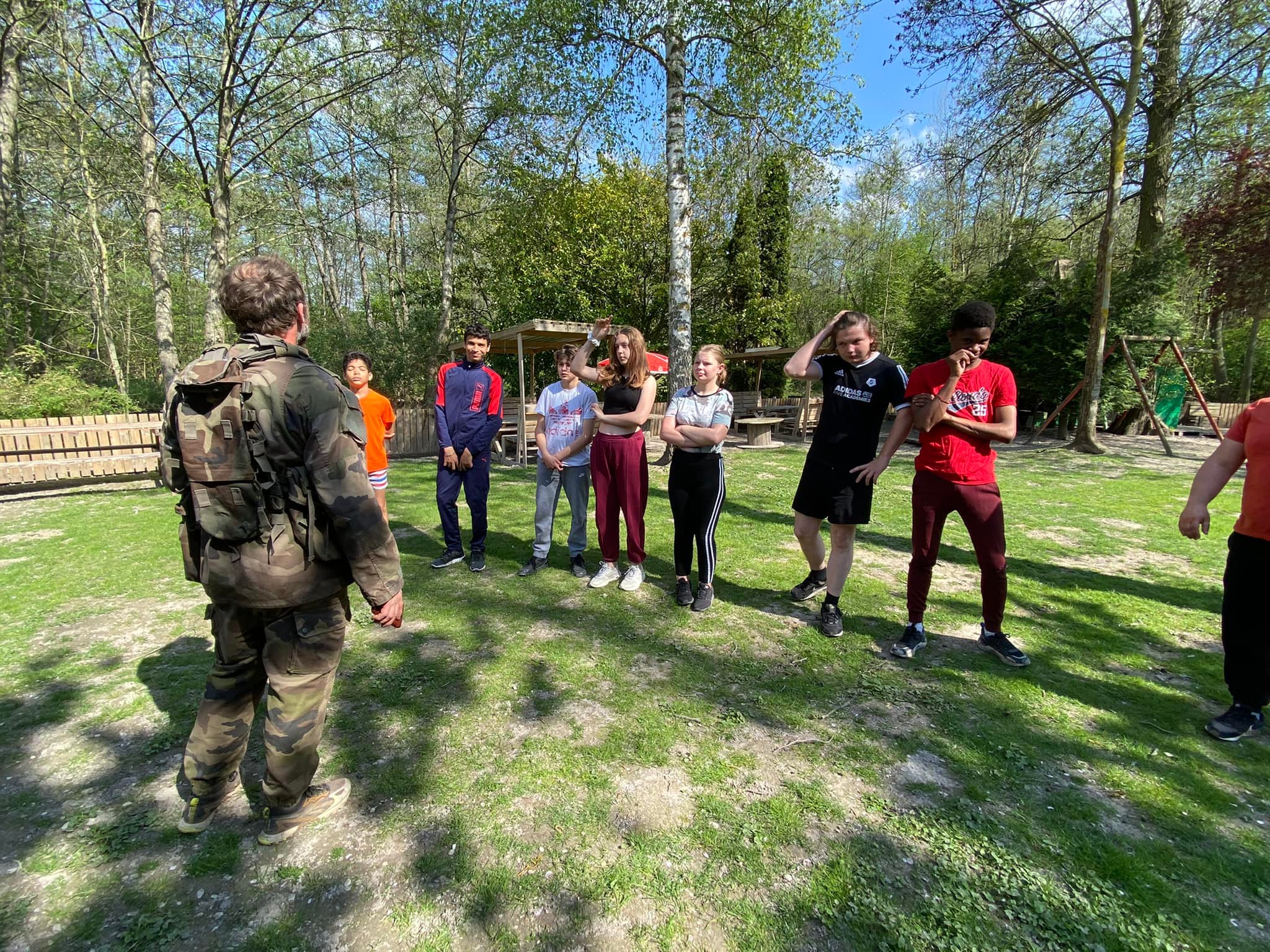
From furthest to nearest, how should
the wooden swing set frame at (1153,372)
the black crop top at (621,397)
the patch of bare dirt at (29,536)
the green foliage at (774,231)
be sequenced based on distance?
the green foliage at (774,231), the wooden swing set frame at (1153,372), the patch of bare dirt at (29,536), the black crop top at (621,397)

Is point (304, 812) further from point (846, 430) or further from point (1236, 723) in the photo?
point (1236, 723)

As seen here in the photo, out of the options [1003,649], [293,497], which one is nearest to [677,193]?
[1003,649]

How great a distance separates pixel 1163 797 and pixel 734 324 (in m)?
17.9

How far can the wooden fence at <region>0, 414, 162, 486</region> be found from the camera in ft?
27.7

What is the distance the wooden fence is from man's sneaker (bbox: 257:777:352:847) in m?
8.90

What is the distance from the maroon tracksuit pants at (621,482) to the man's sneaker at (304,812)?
249 cm

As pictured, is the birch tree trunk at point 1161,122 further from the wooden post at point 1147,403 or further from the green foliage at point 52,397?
the green foliage at point 52,397

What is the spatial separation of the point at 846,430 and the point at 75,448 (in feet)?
36.7

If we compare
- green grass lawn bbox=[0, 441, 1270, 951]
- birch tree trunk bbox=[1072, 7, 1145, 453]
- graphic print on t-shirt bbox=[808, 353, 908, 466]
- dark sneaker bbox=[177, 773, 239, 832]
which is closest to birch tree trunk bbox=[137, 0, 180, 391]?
green grass lawn bbox=[0, 441, 1270, 951]

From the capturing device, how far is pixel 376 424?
4758mm

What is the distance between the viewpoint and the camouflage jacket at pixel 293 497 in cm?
192

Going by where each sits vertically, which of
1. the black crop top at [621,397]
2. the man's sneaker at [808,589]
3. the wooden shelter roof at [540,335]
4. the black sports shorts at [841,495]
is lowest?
the man's sneaker at [808,589]

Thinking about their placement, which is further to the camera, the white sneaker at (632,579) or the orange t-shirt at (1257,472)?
the white sneaker at (632,579)

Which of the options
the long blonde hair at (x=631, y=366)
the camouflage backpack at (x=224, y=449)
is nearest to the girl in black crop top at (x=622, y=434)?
the long blonde hair at (x=631, y=366)
